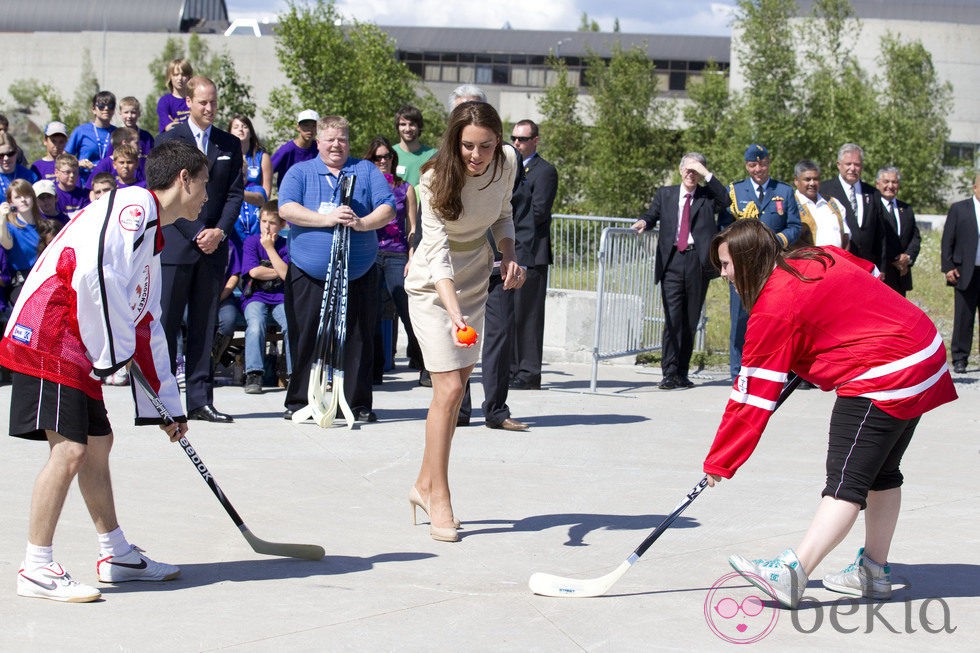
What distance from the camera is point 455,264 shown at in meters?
5.77

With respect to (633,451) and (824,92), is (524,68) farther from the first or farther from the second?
(633,451)

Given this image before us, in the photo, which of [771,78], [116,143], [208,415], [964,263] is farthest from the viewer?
[771,78]

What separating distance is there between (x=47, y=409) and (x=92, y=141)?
7855mm

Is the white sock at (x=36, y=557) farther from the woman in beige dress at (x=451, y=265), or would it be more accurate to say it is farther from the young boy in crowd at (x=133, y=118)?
the young boy in crowd at (x=133, y=118)

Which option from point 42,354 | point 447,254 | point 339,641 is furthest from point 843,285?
point 42,354

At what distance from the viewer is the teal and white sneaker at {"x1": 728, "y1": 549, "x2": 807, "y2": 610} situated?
4535 millimetres

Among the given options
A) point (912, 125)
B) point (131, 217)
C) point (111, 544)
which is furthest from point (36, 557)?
point (912, 125)

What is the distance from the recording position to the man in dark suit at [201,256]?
7965 millimetres

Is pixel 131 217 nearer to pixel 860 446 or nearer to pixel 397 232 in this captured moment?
pixel 860 446

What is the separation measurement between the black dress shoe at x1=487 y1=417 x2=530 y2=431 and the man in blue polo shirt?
2.81ft

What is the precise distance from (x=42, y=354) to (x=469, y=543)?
2092 millimetres

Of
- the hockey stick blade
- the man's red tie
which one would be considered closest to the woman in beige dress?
the hockey stick blade

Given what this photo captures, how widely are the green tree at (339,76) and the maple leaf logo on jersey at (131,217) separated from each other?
1364 inches

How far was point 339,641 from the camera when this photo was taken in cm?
414
